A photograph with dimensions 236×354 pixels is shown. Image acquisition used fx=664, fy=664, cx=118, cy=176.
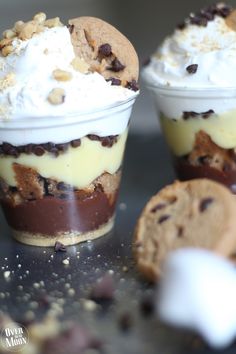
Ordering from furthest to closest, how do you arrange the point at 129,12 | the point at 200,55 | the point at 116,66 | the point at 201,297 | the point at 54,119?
the point at 129,12 < the point at 200,55 < the point at 116,66 < the point at 54,119 < the point at 201,297

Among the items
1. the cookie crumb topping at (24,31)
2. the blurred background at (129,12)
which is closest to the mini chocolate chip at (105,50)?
the cookie crumb topping at (24,31)

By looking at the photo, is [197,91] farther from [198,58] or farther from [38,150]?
[38,150]

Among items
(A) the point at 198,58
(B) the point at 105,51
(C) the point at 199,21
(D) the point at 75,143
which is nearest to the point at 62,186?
(D) the point at 75,143

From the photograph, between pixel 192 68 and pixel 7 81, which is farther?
pixel 192 68

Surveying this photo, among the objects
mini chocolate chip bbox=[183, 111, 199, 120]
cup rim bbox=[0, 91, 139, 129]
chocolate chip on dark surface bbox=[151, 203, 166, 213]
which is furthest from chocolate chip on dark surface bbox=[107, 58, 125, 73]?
chocolate chip on dark surface bbox=[151, 203, 166, 213]

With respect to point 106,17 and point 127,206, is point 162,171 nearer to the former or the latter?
point 127,206

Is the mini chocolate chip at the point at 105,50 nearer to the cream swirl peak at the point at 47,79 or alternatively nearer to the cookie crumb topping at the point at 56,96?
the cream swirl peak at the point at 47,79
